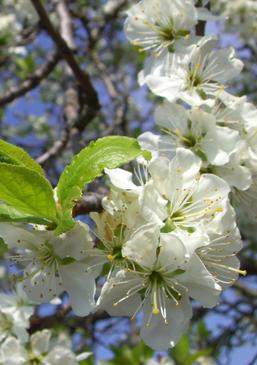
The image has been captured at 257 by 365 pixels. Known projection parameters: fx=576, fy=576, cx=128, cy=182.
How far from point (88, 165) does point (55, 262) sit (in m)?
0.32

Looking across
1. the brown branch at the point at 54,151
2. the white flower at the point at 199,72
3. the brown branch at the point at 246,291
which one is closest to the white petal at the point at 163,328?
the white flower at the point at 199,72

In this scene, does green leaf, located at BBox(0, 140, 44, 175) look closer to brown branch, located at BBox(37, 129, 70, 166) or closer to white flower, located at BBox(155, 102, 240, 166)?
white flower, located at BBox(155, 102, 240, 166)

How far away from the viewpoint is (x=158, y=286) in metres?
1.50

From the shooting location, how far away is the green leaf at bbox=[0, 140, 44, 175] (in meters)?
1.38

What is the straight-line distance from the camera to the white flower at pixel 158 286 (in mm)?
1366

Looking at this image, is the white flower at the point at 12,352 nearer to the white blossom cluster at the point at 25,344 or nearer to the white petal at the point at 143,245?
the white blossom cluster at the point at 25,344

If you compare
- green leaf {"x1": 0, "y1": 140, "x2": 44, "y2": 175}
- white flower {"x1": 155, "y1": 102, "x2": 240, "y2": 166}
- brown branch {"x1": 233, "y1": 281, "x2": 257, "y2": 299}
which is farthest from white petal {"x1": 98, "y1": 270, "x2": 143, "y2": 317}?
brown branch {"x1": 233, "y1": 281, "x2": 257, "y2": 299}

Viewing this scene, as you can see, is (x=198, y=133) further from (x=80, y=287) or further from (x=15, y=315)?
(x=15, y=315)

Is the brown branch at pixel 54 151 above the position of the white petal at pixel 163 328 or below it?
below

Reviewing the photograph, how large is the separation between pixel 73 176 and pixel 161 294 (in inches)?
15.5

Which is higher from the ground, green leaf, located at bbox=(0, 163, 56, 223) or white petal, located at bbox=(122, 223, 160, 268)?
green leaf, located at bbox=(0, 163, 56, 223)

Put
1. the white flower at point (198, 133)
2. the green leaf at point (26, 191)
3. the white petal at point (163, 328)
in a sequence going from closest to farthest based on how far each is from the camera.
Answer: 1. the green leaf at point (26, 191)
2. the white petal at point (163, 328)
3. the white flower at point (198, 133)

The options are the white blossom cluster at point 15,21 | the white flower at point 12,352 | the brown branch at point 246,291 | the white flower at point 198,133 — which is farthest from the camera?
the white blossom cluster at point 15,21

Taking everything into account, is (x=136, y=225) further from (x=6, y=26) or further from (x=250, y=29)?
(x=6, y=26)
